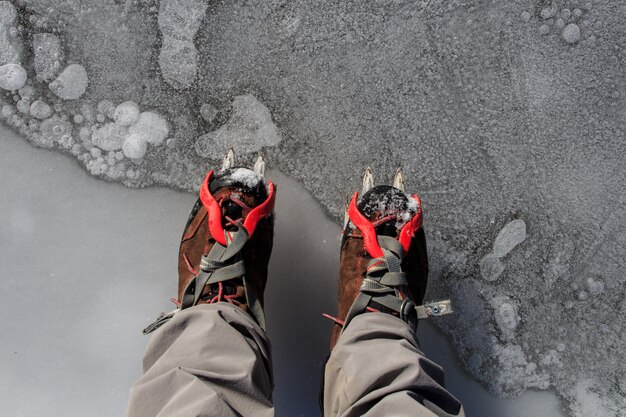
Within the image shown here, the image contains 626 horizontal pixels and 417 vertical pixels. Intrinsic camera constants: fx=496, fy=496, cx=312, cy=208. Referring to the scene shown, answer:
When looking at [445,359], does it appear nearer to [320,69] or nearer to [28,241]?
[320,69]

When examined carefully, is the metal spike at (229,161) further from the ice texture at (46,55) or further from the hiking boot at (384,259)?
the ice texture at (46,55)

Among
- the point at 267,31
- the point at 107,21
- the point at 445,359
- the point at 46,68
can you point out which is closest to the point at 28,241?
the point at 46,68

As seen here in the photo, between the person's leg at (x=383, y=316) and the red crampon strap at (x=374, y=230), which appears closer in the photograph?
the person's leg at (x=383, y=316)

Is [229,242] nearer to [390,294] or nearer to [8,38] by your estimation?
[390,294]

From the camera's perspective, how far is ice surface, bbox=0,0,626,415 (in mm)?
1033

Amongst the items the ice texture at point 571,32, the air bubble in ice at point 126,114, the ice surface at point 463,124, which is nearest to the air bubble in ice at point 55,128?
the ice surface at point 463,124

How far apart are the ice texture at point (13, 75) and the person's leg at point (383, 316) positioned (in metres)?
0.73

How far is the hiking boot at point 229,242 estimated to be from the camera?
0.91m

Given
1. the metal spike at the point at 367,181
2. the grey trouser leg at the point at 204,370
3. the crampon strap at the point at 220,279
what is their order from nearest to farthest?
the grey trouser leg at the point at 204,370, the crampon strap at the point at 220,279, the metal spike at the point at 367,181

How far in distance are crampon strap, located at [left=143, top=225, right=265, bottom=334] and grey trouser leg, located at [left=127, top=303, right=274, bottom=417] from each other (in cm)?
6

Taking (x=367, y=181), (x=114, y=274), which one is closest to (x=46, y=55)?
(x=114, y=274)

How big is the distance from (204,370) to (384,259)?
15.2 inches

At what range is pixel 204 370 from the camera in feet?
2.41

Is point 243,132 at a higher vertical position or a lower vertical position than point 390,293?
higher
